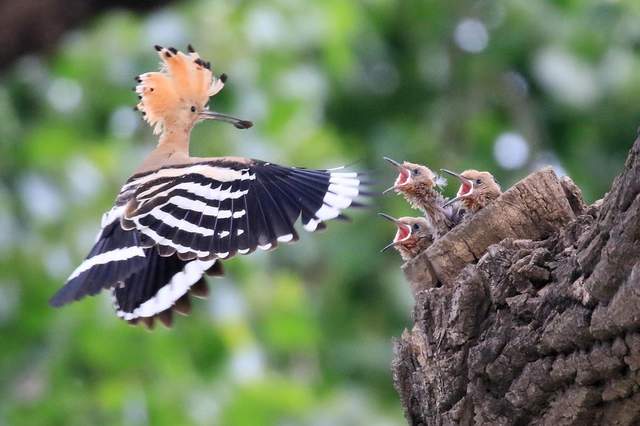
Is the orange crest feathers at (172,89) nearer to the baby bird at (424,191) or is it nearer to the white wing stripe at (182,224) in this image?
the white wing stripe at (182,224)

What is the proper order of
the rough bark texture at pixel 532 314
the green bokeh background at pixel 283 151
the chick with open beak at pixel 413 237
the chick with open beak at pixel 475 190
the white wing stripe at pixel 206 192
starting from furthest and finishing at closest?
1. the green bokeh background at pixel 283 151
2. the white wing stripe at pixel 206 192
3. the chick with open beak at pixel 413 237
4. the chick with open beak at pixel 475 190
5. the rough bark texture at pixel 532 314

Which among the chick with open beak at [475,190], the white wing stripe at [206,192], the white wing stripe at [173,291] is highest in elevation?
the white wing stripe at [206,192]

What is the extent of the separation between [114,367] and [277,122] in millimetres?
1324

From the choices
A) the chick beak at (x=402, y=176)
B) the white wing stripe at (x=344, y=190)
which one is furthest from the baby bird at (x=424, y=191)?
the white wing stripe at (x=344, y=190)

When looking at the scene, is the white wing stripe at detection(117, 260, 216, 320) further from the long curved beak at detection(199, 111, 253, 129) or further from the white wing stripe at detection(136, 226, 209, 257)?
the long curved beak at detection(199, 111, 253, 129)

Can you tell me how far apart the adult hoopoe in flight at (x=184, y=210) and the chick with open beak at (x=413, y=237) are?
21 cm

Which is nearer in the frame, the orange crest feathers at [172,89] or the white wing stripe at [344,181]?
the white wing stripe at [344,181]

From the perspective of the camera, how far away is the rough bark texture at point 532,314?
217 cm

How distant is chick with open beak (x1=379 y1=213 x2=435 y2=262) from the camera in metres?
3.11

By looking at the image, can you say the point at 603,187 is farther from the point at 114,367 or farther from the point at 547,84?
the point at 114,367

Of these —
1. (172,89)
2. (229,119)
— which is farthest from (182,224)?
(172,89)

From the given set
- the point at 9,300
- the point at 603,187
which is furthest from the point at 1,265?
the point at 603,187

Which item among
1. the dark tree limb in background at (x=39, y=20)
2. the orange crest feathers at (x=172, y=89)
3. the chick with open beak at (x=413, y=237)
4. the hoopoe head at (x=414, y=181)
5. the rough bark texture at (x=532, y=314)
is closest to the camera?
the rough bark texture at (x=532, y=314)

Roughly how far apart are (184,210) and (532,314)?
1331 millimetres
